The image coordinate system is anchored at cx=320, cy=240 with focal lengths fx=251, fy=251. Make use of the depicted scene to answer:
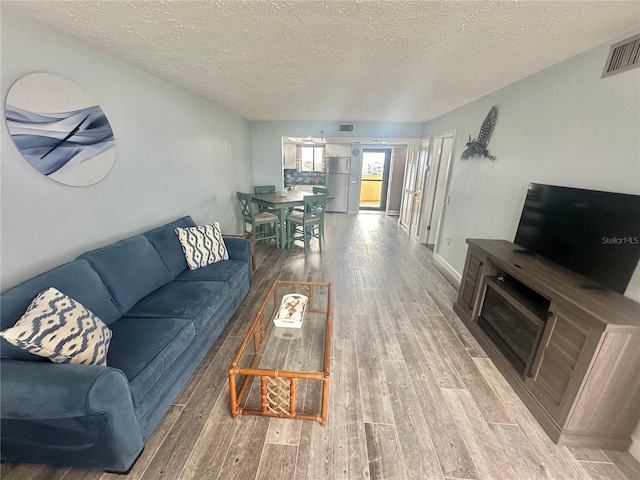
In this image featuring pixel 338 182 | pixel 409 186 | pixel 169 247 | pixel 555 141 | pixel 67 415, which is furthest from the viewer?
pixel 338 182

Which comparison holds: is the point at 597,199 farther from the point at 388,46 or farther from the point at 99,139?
the point at 99,139

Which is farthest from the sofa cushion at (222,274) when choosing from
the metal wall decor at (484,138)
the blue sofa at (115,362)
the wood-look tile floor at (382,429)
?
the metal wall decor at (484,138)

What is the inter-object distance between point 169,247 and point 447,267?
11.6 ft

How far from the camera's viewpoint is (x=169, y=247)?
2.31 m

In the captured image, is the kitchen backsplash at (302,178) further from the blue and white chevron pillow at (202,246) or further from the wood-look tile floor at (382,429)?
the wood-look tile floor at (382,429)

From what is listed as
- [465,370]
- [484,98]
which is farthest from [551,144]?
[465,370]

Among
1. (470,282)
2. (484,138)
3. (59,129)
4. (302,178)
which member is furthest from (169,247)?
(302,178)

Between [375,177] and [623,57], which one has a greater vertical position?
[623,57]

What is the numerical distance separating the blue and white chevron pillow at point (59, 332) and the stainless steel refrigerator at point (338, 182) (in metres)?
6.16

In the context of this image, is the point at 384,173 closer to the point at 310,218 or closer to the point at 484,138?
the point at 310,218

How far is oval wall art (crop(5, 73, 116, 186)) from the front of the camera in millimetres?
1453

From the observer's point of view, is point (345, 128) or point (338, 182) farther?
point (338, 182)

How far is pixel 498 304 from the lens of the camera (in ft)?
6.70

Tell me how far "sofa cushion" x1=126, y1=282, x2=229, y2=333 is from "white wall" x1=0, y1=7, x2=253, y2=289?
2.02ft
